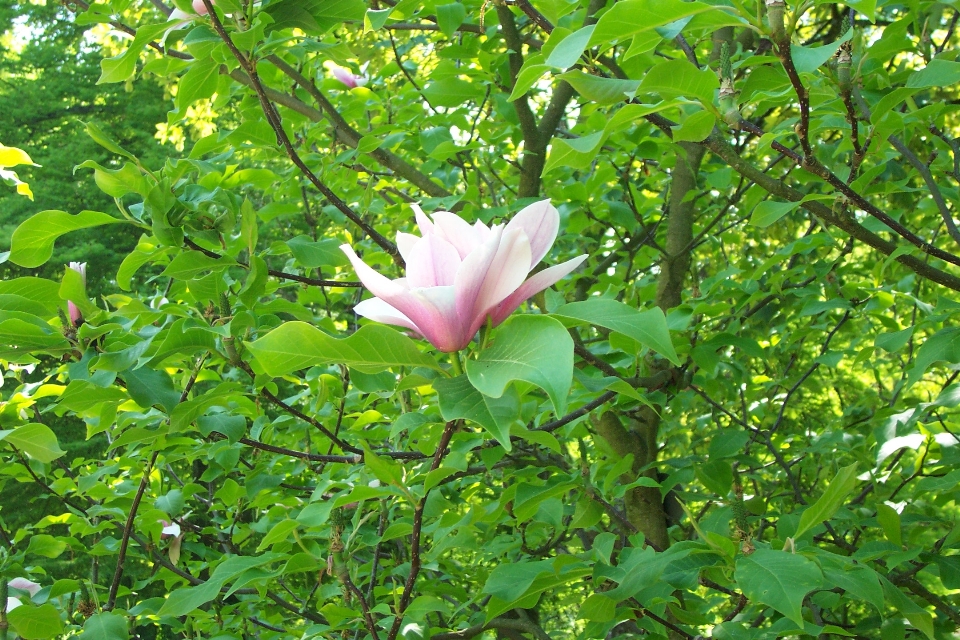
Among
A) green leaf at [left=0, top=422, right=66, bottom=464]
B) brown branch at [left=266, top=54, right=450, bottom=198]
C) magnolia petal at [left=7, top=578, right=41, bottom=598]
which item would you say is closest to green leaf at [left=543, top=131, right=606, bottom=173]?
green leaf at [left=0, top=422, right=66, bottom=464]

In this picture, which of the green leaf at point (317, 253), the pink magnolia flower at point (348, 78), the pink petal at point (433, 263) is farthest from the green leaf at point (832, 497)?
the pink magnolia flower at point (348, 78)

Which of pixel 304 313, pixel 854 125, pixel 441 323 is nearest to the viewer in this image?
pixel 441 323

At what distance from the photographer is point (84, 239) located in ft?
30.6

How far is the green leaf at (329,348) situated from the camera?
2.53 ft

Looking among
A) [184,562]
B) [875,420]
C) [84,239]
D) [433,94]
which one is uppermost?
[84,239]

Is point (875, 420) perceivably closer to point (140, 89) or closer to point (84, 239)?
point (84, 239)

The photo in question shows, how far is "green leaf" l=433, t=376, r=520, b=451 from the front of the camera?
2.42 feet

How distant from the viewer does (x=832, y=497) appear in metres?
1.06

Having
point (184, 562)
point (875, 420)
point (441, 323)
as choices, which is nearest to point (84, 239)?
point (184, 562)

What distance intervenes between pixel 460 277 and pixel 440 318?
50 millimetres

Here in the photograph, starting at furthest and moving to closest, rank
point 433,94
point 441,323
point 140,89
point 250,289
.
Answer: point 140,89 < point 433,94 < point 250,289 < point 441,323

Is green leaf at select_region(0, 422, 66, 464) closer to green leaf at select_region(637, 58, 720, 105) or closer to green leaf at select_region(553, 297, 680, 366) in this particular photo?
green leaf at select_region(553, 297, 680, 366)

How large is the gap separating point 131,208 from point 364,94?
1.02m

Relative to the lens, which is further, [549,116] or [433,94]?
[549,116]
